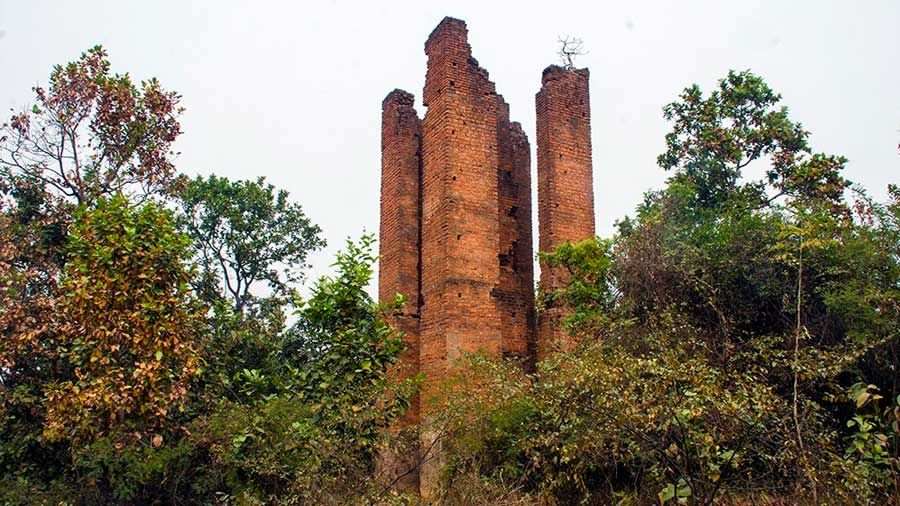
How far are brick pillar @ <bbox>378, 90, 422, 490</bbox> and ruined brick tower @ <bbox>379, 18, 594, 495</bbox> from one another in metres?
0.02

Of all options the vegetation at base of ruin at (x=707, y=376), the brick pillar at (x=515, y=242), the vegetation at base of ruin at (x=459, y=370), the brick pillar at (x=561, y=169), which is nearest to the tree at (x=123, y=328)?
the vegetation at base of ruin at (x=459, y=370)

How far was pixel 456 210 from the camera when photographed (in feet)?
48.2

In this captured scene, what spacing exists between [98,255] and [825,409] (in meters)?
9.63

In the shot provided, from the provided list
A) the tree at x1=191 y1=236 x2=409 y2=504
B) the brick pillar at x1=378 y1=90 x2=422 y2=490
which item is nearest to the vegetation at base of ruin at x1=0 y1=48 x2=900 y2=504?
the tree at x1=191 y1=236 x2=409 y2=504

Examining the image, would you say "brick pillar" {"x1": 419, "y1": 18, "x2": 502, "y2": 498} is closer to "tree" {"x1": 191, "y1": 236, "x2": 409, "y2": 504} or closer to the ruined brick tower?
the ruined brick tower

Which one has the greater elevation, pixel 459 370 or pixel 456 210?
pixel 456 210

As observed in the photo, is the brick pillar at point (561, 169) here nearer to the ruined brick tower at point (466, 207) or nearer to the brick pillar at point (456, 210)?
the ruined brick tower at point (466, 207)

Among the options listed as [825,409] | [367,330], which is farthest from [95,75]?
[825,409]

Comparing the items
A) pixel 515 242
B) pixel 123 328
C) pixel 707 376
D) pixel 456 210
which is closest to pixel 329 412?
pixel 123 328

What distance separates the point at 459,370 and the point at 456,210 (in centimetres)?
294

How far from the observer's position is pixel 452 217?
47.9 ft

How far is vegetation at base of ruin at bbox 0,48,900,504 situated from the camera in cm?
845

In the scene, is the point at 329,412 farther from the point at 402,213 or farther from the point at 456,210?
the point at 402,213

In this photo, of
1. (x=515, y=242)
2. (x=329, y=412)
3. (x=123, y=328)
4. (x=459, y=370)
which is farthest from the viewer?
(x=515, y=242)
